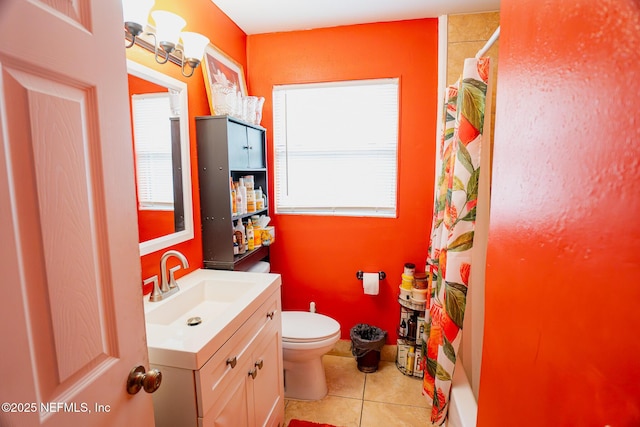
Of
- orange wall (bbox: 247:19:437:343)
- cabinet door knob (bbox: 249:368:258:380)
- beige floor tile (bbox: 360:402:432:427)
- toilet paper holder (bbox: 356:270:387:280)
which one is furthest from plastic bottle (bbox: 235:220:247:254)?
beige floor tile (bbox: 360:402:432:427)

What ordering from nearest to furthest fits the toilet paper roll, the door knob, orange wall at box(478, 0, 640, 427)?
orange wall at box(478, 0, 640, 427) < the door knob < the toilet paper roll

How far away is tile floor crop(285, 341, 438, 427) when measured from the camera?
1864mm

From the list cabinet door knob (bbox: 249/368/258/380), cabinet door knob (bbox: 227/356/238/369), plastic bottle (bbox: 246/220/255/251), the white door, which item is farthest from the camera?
plastic bottle (bbox: 246/220/255/251)

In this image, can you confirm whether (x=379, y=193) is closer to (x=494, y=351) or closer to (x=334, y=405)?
(x=334, y=405)

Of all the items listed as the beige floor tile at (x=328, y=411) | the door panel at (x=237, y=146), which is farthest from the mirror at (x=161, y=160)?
the beige floor tile at (x=328, y=411)

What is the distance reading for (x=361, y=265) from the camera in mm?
2430

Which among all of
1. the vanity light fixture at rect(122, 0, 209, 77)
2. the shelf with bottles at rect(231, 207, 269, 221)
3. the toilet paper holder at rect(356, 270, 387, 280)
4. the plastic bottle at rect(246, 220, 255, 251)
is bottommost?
the toilet paper holder at rect(356, 270, 387, 280)

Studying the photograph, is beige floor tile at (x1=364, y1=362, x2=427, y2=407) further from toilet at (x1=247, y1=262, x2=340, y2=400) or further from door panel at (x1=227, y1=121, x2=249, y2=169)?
door panel at (x1=227, y1=121, x2=249, y2=169)

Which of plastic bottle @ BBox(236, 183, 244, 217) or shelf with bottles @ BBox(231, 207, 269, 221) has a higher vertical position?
plastic bottle @ BBox(236, 183, 244, 217)

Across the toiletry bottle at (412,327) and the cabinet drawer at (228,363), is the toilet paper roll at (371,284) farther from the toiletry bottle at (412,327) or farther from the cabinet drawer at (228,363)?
the cabinet drawer at (228,363)

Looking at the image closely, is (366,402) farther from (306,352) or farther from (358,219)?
(358,219)

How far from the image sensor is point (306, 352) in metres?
1.89

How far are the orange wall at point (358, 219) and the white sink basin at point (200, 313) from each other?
2.72ft

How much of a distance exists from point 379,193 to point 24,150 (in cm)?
205
